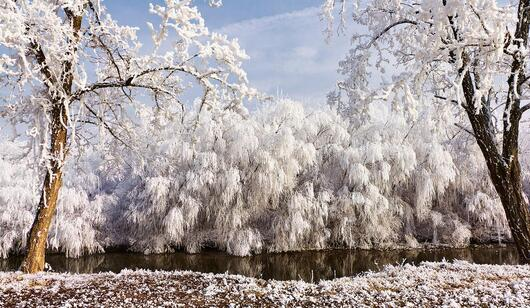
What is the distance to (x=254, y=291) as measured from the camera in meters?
5.27

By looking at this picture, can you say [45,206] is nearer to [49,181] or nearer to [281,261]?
[49,181]

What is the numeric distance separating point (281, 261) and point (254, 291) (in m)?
12.8

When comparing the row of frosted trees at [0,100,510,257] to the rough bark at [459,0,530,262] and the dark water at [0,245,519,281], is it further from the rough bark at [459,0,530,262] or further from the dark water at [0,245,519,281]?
the rough bark at [459,0,530,262]

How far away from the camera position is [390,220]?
851 inches

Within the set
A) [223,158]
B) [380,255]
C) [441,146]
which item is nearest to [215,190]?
[223,158]

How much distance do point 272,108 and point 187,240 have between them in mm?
8216

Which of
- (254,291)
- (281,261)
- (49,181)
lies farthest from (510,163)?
(281,261)

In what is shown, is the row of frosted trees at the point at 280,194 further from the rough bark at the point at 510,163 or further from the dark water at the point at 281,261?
the rough bark at the point at 510,163

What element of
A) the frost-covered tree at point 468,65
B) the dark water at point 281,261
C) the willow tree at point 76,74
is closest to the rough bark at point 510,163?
the frost-covered tree at point 468,65

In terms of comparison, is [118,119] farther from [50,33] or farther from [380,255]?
[380,255]

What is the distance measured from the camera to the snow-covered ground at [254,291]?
4859 mm

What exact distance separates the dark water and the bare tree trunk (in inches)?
341

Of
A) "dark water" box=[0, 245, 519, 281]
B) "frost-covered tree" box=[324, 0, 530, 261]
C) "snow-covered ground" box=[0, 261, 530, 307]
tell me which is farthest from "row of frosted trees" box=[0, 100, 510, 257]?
Result: "snow-covered ground" box=[0, 261, 530, 307]

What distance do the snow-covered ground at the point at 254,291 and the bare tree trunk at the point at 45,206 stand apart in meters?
0.66
